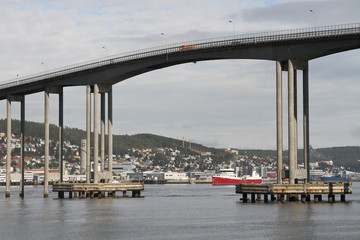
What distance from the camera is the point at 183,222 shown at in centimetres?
6894

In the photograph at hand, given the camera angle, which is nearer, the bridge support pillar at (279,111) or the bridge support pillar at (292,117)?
the bridge support pillar at (292,117)

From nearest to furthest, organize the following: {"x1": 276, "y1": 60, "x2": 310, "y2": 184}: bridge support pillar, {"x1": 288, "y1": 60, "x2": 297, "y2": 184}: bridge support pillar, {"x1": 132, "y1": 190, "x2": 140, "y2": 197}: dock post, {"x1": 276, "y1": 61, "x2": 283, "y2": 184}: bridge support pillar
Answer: {"x1": 288, "y1": 60, "x2": 297, "y2": 184}: bridge support pillar → {"x1": 276, "y1": 60, "x2": 310, "y2": 184}: bridge support pillar → {"x1": 276, "y1": 61, "x2": 283, "y2": 184}: bridge support pillar → {"x1": 132, "y1": 190, "x2": 140, "y2": 197}: dock post

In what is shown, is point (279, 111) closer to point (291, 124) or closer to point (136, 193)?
point (291, 124)

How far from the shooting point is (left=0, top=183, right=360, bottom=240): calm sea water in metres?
58.5

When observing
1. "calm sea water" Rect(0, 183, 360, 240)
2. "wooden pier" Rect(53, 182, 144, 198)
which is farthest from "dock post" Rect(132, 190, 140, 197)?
"calm sea water" Rect(0, 183, 360, 240)

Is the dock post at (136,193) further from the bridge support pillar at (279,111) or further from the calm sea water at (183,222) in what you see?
the bridge support pillar at (279,111)

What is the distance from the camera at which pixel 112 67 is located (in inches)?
4301

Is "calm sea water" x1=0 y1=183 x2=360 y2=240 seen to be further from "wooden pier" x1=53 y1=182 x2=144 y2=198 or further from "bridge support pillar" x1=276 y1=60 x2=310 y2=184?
"wooden pier" x1=53 y1=182 x2=144 y2=198

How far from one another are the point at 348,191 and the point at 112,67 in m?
39.1

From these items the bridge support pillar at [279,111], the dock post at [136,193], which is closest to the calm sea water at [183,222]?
the bridge support pillar at [279,111]

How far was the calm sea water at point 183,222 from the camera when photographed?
58.5 m

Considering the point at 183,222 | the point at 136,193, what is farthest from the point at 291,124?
the point at 136,193

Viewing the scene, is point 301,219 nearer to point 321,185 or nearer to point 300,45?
point 321,185

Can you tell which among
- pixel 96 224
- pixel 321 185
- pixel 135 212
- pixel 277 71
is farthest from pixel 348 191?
pixel 96 224
